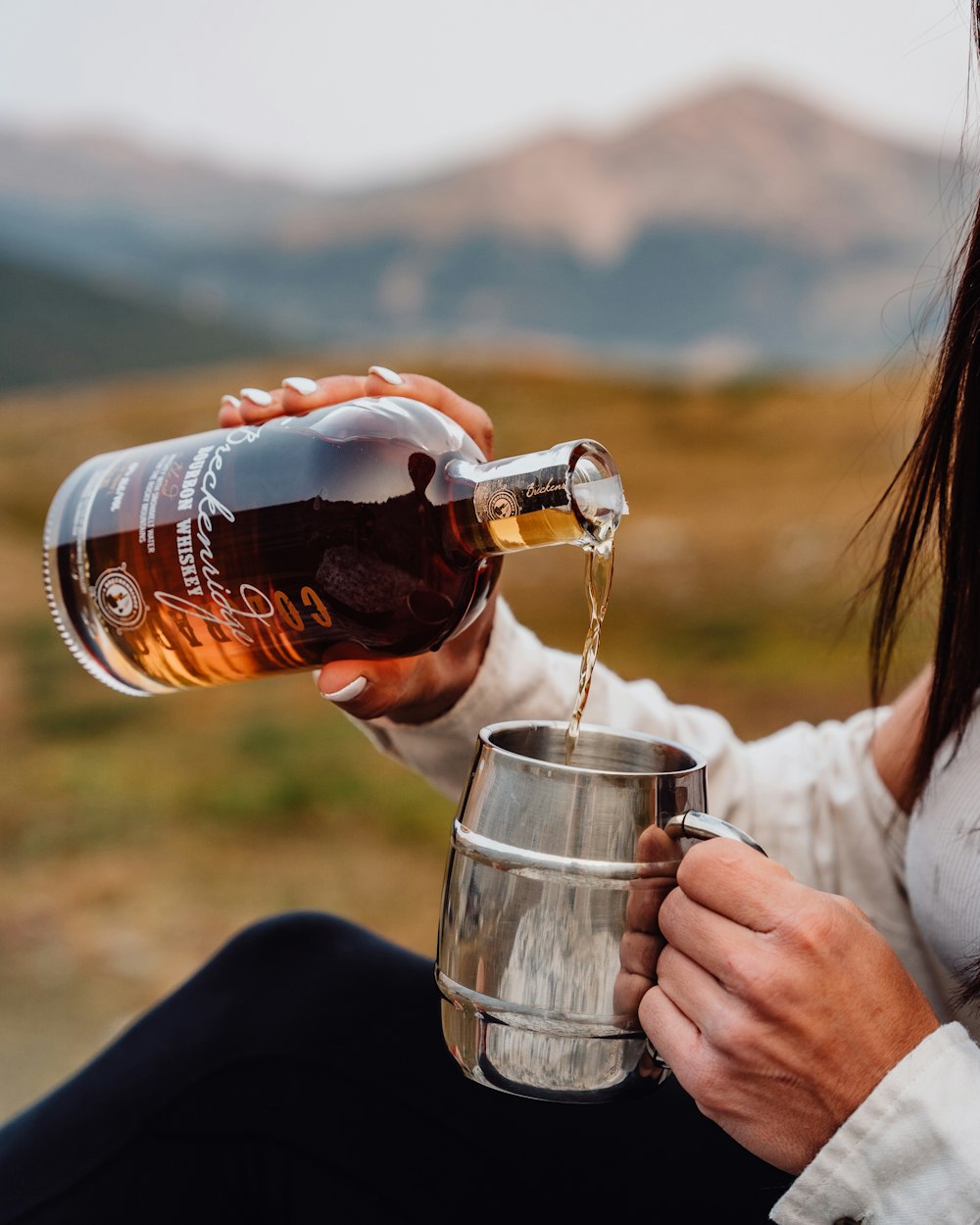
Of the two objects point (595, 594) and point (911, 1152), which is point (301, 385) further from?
point (911, 1152)

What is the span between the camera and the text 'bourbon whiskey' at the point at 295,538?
31.3 inches

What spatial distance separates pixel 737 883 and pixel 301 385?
45 cm

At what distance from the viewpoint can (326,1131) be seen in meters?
0.79

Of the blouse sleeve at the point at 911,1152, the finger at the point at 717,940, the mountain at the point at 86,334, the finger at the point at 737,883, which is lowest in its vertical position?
the blouse sleeve at the point at 911,1152

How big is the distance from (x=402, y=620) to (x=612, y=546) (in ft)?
0.51

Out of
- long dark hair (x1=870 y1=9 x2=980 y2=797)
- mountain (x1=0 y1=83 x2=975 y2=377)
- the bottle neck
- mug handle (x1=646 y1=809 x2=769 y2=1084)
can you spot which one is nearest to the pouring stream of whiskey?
the bottle neck

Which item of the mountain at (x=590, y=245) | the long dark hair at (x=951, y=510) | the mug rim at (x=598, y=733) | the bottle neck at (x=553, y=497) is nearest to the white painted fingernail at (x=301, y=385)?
the bottle neck at (x=553, y=497)

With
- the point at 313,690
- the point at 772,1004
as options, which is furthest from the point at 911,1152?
the point at 313,690

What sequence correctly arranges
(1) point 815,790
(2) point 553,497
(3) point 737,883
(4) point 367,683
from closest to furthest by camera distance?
(3) point 737,883 → (2) point 553,497 → (4) point 367,683 → (1) point 815,790

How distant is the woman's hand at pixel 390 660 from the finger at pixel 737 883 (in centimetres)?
29

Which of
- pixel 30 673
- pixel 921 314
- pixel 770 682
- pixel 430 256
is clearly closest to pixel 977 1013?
pixel 921 314

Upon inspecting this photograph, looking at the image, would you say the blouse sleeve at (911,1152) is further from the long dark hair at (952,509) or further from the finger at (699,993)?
the long dark hair at (952,509)

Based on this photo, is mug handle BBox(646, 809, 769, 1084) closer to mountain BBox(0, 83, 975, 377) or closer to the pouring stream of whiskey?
the pouring stream of whiskey

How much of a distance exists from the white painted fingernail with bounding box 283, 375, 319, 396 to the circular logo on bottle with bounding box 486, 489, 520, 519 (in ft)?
0.53
